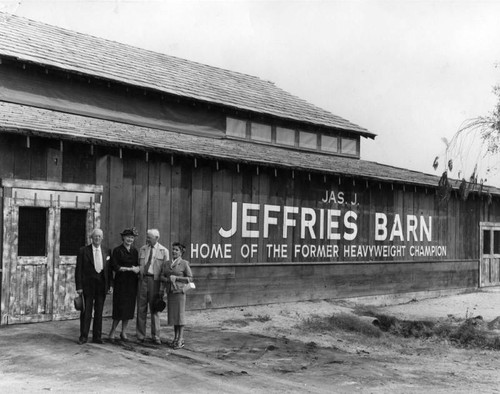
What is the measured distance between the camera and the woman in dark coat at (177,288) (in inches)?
390

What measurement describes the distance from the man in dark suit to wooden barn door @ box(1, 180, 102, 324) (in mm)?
1859

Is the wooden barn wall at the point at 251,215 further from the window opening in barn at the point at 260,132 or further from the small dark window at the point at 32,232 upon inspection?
the window opening in barn at the point at 260,132

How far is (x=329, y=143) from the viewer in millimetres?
21969

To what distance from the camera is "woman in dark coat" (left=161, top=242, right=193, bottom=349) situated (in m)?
9.91

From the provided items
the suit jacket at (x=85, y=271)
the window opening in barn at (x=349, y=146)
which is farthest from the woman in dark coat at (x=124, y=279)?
the window opening in barn at (x=349, y=146)

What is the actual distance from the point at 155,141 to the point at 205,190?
1520 mm

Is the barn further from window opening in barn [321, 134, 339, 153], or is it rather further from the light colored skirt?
the light colored skirt

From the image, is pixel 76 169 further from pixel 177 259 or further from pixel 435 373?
pixel 435 373

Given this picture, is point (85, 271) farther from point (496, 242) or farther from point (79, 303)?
point (496, 242)

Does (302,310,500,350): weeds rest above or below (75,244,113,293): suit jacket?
below

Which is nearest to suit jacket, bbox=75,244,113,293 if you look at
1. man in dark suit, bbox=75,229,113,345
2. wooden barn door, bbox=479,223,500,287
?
man in dark suit, bbox=75,229,113,345

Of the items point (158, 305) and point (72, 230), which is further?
point (72, 230)

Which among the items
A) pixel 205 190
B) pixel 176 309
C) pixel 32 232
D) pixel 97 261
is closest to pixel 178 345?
pixel 176 309

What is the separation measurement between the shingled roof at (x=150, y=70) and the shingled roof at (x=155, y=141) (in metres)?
1.29
